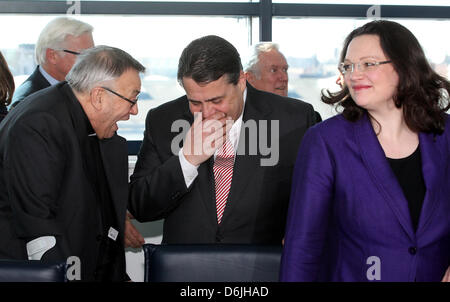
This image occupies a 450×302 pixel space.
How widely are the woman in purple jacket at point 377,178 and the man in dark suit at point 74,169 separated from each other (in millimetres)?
737

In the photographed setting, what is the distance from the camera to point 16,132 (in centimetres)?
201

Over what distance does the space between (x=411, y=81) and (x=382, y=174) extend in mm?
275

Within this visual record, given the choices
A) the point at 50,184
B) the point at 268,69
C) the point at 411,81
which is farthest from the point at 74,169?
the point at 268,69

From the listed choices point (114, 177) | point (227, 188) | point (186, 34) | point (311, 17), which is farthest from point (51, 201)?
point (311, 17)

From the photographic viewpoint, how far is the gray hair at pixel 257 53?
410 cm

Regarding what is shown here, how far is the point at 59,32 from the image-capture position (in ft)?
11.3

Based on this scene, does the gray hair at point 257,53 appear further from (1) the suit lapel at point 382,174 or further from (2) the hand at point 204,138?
(1) the suit lapel at point 382,174

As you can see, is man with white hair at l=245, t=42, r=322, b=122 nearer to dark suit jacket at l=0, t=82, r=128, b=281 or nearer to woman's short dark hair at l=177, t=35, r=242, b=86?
woman's short dark hair at l=177, t=35, r=242, b=86

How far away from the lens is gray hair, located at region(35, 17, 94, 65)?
3449 millimetres

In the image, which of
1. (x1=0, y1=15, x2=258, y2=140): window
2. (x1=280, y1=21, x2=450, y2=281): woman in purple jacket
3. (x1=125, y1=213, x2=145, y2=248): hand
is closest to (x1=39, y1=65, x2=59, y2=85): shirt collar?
(x1=0, y1=15, x2=258, y2=140): window
